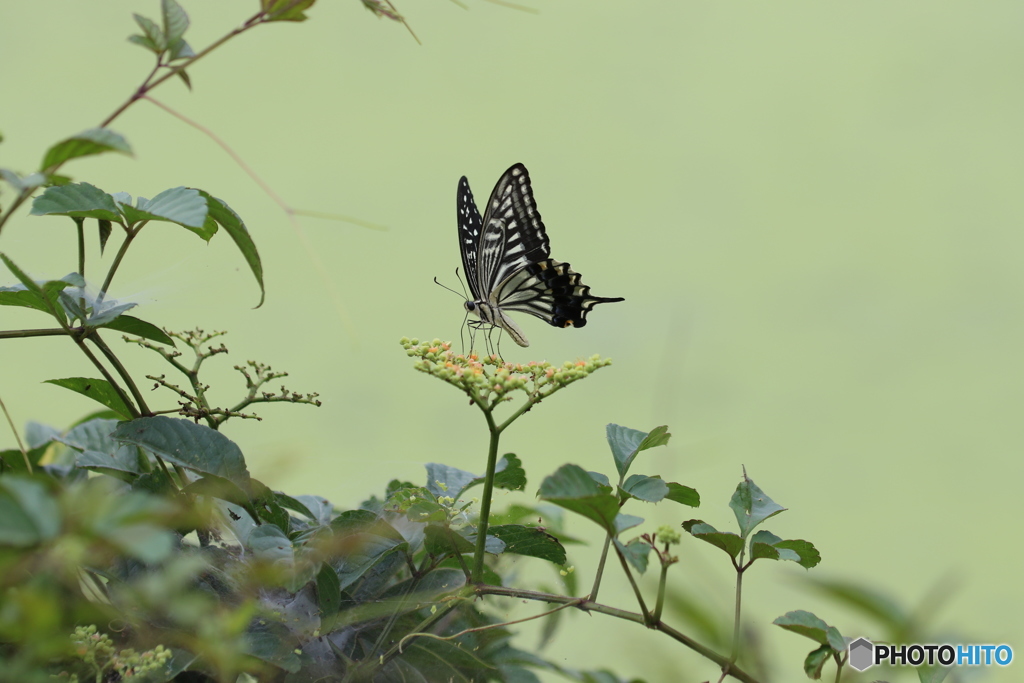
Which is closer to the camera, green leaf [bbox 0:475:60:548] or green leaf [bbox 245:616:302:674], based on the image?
green leaf [bbox 0:475:60:548]

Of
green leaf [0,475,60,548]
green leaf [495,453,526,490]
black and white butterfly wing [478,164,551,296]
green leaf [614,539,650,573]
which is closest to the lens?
green leaf [0,475,60,548]

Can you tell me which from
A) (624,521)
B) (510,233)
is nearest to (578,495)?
(624,521)

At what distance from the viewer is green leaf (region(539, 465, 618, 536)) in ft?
0.69

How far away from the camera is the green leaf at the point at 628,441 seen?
31 centimetres

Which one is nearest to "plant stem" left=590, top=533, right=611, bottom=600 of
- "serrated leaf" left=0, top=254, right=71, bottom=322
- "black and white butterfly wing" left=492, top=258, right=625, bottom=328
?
"serrated leaf" left=0, top=254, right=71, bottom=322

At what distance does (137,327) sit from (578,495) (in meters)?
0.20

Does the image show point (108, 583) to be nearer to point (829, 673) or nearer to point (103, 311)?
point (103, 311)

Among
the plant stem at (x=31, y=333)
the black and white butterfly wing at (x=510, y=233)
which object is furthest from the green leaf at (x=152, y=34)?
the black and white butterfly wing at (x=510, y=233)

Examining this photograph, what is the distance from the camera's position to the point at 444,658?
287 mm

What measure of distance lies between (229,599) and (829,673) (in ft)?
0.73

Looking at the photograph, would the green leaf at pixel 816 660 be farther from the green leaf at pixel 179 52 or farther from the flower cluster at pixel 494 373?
the green leaf at pixel 179 52

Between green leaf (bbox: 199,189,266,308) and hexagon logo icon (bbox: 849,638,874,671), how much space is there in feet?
0.78

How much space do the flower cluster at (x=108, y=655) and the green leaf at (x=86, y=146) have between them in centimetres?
13

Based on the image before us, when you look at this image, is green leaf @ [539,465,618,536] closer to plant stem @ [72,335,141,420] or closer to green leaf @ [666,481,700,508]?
green leaf @ [666,481,700,508]
